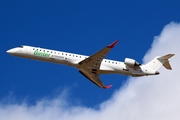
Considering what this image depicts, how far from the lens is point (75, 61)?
5334cm

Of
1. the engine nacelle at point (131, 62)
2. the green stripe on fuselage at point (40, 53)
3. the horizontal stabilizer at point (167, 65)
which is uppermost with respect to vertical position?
the green stripe on fuselage at point (40, 53)

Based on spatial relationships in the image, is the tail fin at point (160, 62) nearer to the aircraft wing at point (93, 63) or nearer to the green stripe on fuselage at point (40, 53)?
the aircraft wing at point (93, 63)

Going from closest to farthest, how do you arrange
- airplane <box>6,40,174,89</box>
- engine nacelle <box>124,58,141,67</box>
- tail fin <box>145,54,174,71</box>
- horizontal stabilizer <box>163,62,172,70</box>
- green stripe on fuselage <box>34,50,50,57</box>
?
engine nacelle <box>124,58,141,67</box>, airplane <box>6,40,174,89</box>, green stripe on fuselage <box>34,50,50,57</box>, tail fin <box>145,54,174,71</box>, horizontal stabilizer <box>163,62,172,70</box>

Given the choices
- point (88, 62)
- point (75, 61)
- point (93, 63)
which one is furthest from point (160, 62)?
point (75, 61)

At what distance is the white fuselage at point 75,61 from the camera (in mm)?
53125

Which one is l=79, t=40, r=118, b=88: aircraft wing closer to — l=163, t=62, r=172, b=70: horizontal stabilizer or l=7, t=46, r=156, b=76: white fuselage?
l=7, t=46, r=156, b=76: white fuselage

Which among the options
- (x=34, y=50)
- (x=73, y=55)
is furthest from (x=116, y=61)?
(x=34, y=50)

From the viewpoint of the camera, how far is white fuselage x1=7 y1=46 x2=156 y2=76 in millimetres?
Result: 53125

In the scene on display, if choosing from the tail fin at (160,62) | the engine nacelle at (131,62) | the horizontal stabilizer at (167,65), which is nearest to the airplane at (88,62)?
the engine nacelle at (131,62)

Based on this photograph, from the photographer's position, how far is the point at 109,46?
5031 centimetres

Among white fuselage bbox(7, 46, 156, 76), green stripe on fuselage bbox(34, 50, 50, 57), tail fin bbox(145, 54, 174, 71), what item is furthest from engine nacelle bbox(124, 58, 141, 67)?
green stripe on fuselage bbox(34, 50, 50, 57)

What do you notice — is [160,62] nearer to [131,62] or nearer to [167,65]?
[167,65]

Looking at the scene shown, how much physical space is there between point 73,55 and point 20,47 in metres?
6.12

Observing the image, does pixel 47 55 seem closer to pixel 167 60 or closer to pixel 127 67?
pixel 127 67
